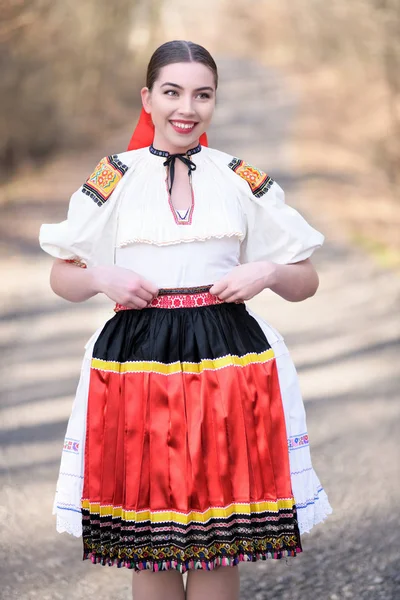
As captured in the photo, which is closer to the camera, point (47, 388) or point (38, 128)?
point (47, 388)

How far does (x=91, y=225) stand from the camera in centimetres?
170

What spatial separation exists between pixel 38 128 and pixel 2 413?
286 cm

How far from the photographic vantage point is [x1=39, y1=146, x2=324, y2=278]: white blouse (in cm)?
169

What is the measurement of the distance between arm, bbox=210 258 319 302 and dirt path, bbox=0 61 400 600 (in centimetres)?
105

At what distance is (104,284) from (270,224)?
337mm

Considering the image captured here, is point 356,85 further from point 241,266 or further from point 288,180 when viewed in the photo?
point 241,266

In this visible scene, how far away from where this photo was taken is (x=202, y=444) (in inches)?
64.7

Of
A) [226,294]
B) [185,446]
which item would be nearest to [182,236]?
[226,294]

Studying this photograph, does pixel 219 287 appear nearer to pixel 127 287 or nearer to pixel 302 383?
pixel 127 287

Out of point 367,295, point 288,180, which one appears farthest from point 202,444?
point 288,180

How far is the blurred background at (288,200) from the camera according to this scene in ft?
9.09

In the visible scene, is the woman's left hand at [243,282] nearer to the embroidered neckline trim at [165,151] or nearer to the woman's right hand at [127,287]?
the woman's right hand at [127,287]

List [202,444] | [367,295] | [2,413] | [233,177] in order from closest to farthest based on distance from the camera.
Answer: [202,444], [233,177], [2,413], [367,295]

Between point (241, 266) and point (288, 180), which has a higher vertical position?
point (288, 180)
